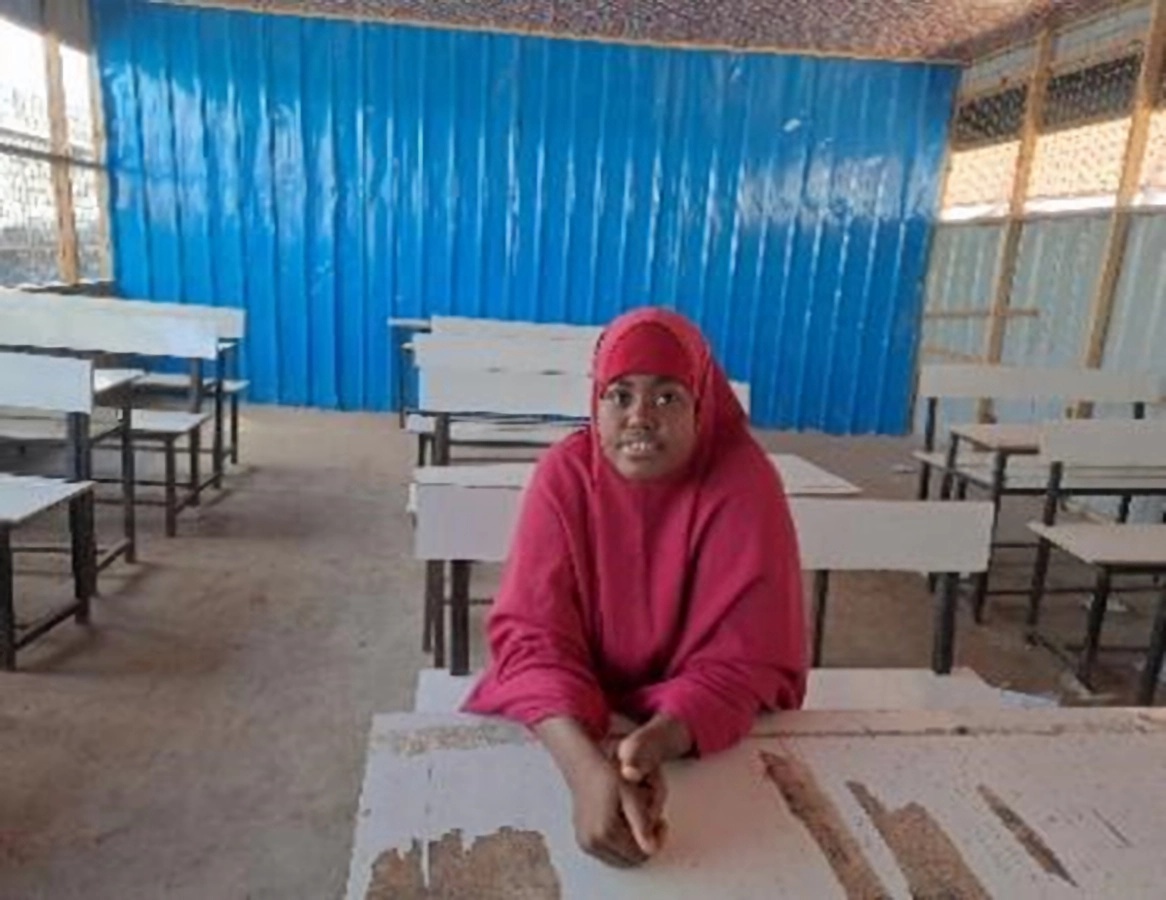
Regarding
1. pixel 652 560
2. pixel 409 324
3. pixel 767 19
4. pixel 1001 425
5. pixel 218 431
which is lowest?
pixel 218 431

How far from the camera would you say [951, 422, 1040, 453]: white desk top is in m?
3.75

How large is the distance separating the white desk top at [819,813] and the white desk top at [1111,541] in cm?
183

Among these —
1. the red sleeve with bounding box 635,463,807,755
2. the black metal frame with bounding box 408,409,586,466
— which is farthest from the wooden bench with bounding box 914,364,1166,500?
the red sleeve with bounding box 635,463,807,755

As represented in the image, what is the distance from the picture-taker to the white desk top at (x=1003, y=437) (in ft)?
12.3

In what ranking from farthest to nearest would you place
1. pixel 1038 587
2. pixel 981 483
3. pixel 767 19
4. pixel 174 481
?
pixel 767 19 → pixel 174 481 → pixel 981 483 → pixel 1038 587

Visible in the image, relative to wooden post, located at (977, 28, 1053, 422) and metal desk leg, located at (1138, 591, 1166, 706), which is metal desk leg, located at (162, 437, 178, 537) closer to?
metal desk leg, located at (1138, 591, 1166, 706)

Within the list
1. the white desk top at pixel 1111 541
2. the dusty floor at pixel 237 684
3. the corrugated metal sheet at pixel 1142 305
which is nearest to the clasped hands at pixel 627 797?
the dusty floor at pixel 237 684

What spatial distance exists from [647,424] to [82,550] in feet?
8.83

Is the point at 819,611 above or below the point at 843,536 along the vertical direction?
below

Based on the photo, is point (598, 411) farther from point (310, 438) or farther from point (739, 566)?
point (310, 438)

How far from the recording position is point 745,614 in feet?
4.21

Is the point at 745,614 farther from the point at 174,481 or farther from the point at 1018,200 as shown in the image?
the point at 1018,200

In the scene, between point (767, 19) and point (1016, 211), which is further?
point (1016, 211)

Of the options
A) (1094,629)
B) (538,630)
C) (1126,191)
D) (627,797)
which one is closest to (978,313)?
(1126,191)
